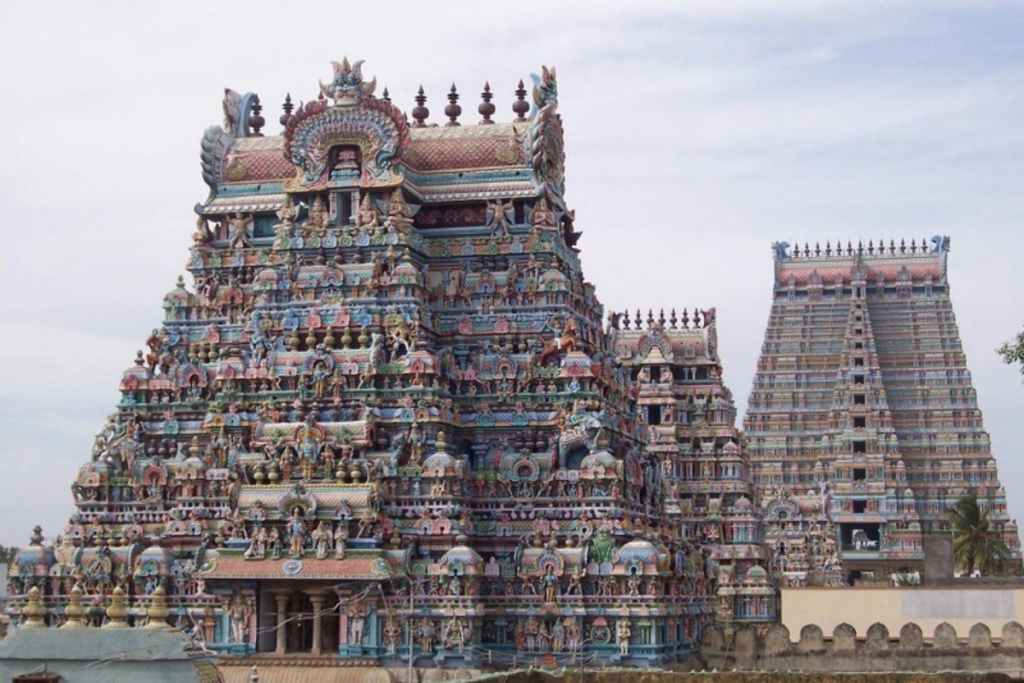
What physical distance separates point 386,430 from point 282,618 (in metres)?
6.42

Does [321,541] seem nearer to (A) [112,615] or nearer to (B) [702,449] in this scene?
(A) [112,615]

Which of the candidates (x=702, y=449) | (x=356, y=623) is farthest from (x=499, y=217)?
(x=702, y=449)

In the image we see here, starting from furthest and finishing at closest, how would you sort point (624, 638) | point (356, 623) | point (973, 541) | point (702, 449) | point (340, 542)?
point (973, 541) → point (702, 449) → point (624, 638) → point (340, 542) → point (356, 623)

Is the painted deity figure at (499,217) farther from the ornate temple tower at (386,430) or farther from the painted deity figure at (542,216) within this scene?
the painted deity figure at (542,216)

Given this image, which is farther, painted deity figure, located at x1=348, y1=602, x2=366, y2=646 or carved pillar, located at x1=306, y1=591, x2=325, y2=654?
carved pillar, located at x1=306, y1=591, x2=325, y2=654

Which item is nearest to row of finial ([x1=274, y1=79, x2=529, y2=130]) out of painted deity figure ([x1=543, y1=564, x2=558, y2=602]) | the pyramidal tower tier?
painted deity figure ([x1=543, y1=564, x2=558, y2=602])

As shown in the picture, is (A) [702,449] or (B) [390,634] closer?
(B) [390,634]

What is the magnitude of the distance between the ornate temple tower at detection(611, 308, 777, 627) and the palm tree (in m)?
27.7

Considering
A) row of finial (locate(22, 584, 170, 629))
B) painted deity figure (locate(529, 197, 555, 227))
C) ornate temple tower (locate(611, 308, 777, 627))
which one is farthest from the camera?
ornate temple tower (locate(611, 308, 777, 627))

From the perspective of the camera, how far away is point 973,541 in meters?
99.3

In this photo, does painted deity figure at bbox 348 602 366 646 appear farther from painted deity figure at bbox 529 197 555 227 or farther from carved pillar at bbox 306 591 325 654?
painted deity figure at bbox 529 197 555 227

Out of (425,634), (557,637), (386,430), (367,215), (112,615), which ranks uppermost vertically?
(367,215)

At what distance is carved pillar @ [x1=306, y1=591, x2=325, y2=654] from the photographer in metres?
51.0

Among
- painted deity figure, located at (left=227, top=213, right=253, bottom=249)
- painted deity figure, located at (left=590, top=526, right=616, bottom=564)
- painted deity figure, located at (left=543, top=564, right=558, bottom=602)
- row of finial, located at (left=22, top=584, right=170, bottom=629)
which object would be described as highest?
painted deity figure, located at (left=227, top=213, right=253, bottom=249)
